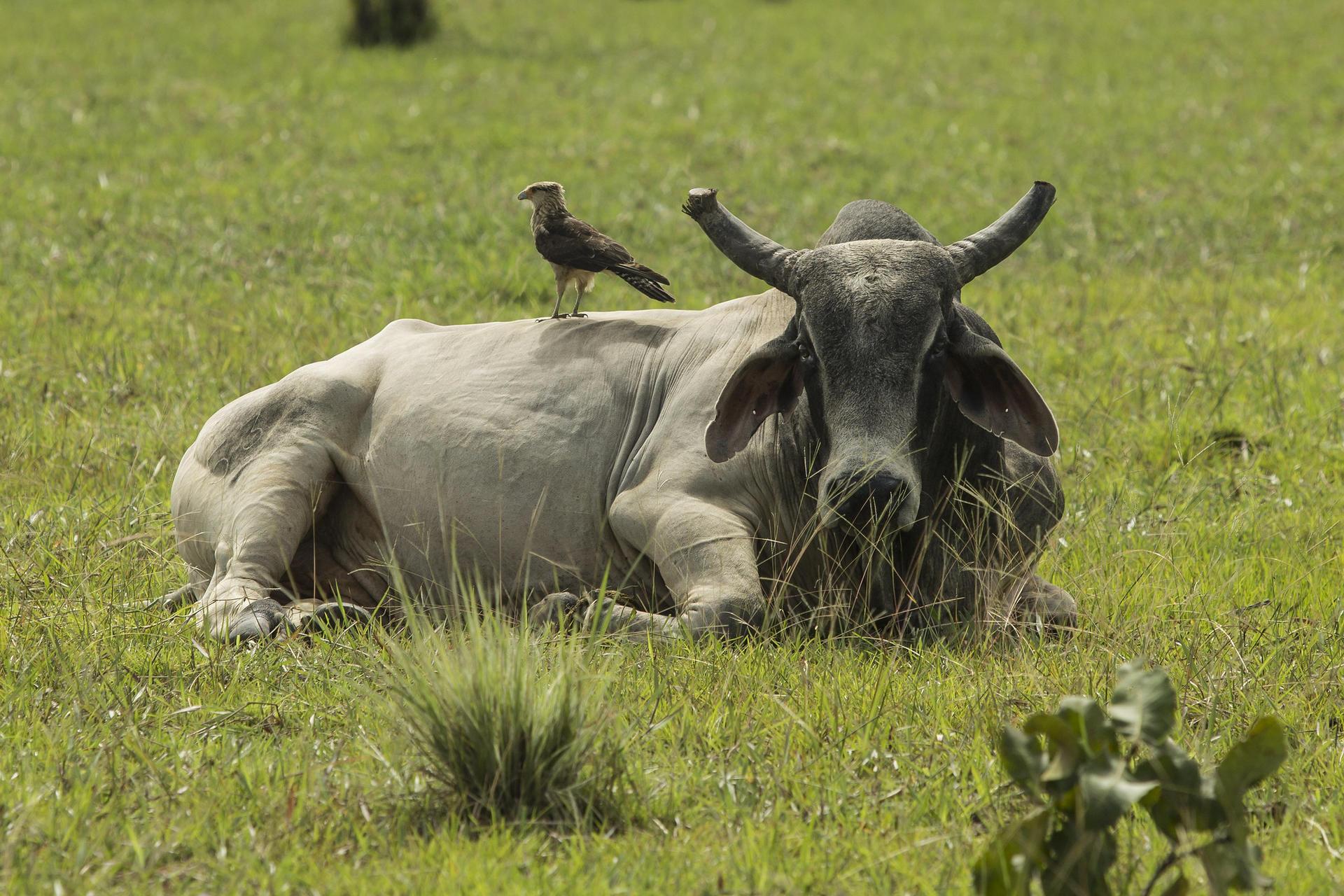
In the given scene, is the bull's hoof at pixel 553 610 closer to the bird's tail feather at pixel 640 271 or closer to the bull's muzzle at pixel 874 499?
the bull's muzzle at pixel 874 499

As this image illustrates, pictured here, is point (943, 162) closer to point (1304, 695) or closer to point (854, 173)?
point (854, 173)

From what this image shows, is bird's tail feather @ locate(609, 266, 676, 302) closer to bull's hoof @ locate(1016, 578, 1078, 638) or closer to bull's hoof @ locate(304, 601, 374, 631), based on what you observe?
bull's hoof @ locate(304, 601, 374, 631)

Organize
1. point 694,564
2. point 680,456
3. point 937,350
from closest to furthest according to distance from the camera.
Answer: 1. point 937,350
2. point 694,564
3. point 680,456

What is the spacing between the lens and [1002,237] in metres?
4.88

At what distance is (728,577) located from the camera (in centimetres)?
464

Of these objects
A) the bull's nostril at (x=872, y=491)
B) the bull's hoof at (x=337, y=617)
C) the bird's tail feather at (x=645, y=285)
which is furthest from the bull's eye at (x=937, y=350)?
the bull's hoof at (x=337, y=617)

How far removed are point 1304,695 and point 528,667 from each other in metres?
2.14

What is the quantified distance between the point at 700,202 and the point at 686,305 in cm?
415

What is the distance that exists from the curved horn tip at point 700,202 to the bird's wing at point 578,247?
70 centimetres

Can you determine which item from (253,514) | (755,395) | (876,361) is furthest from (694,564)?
(253,514)

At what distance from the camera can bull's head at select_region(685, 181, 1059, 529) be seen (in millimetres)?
4324

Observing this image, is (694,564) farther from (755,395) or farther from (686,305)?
(686,305)

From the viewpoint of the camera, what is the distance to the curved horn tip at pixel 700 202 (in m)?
4.90

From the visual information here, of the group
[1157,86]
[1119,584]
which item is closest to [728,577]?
[1119,584]
